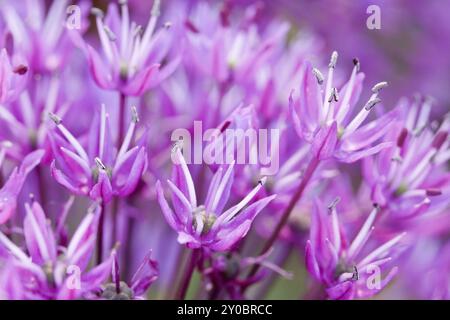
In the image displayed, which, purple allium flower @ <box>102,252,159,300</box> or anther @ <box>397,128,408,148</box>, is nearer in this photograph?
purple allium flower @ <box>102,252,159,300</box>

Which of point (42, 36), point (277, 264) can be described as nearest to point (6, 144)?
point (42, 36)

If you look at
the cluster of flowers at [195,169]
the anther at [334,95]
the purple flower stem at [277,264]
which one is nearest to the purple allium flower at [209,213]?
the cluster of flowers at [195,169]

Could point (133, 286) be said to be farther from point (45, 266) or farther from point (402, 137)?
point (402, 137)

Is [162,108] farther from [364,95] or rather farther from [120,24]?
[364,95]

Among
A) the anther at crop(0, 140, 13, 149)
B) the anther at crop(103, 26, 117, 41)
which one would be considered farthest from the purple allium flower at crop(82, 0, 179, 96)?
the anther at crop(0, 140, 13, 149)

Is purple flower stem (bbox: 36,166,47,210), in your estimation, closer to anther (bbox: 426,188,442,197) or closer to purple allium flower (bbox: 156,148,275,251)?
purple allium flower (bbox: 156,148,275,251)

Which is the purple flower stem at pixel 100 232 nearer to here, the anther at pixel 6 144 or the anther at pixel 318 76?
the anther at pixel 6 144

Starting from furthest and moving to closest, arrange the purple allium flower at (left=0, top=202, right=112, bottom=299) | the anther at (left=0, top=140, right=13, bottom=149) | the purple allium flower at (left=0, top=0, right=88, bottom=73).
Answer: the purple allium flower at (left=0, top=0, right=88, bottom=73), the anther at (left=0, top=140, right=13, bottom=149), the purple allium flower at (left=0, top=202, right=112, bottom=299)

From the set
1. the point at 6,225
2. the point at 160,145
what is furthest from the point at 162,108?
the point at 6,225
